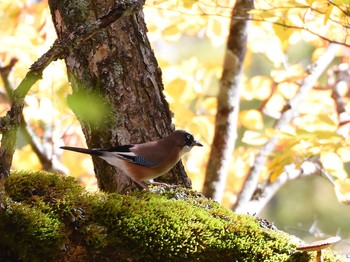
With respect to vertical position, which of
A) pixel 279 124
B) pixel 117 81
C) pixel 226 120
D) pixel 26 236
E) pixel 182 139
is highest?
pixel 279 124

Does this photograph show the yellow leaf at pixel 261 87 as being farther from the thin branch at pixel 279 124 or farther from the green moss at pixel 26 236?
the green moss at pixel 26 236

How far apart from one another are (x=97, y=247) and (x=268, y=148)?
340cm

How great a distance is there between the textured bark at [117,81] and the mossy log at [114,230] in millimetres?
901

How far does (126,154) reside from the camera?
3.03 meters

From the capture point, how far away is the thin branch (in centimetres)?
516

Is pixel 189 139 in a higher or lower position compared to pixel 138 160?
higher

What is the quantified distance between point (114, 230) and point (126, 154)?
0.96 metres

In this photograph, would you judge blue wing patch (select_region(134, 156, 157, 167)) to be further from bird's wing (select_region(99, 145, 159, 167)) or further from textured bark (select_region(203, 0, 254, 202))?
textured bark (select_region(203, 0, 254, 202))

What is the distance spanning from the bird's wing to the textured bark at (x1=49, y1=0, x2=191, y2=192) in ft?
0.64

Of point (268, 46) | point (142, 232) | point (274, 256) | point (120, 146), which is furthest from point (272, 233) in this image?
point (268, 46)

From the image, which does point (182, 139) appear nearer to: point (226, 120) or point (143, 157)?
point (143, 157)

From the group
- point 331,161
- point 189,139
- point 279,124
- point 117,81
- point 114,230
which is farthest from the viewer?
point 279,124

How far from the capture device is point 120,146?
3006 millimetres

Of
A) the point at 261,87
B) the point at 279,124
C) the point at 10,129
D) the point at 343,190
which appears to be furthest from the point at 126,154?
the point at 261,87
